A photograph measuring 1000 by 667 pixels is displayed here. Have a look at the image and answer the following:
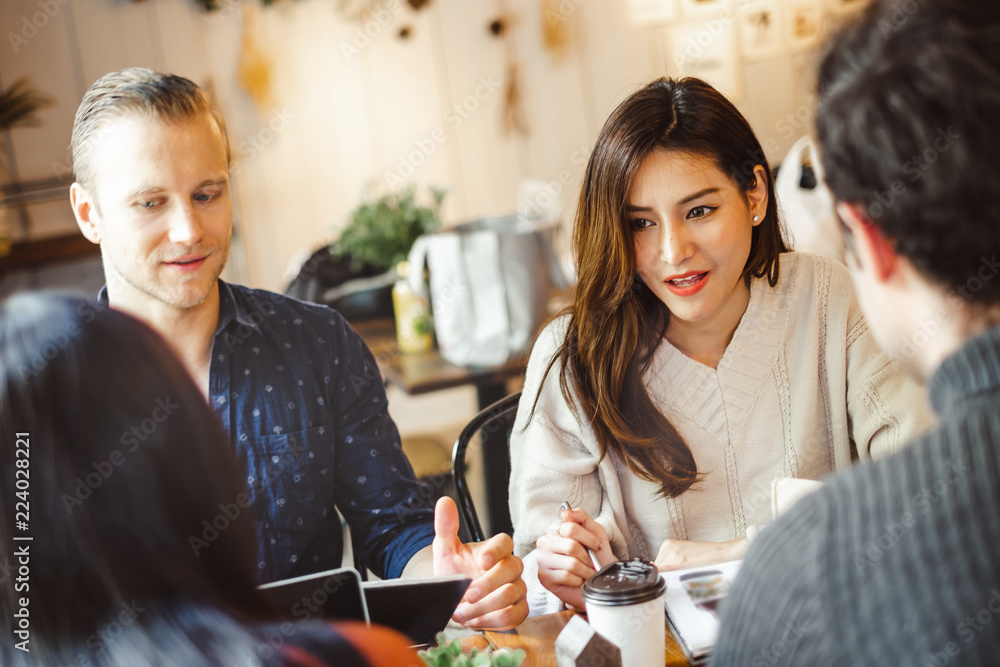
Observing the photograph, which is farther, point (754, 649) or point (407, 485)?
point (407, 485)

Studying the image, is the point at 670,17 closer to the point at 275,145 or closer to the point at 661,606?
the point at 275,145

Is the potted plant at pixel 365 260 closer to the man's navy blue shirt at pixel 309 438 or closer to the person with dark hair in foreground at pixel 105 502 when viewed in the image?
the man's navy blue shirt at pixel 309 438

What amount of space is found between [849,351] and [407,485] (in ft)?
2.74

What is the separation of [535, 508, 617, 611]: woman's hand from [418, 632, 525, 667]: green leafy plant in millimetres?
272

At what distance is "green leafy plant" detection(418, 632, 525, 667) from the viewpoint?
3.11 ft

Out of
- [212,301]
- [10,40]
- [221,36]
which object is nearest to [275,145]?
[221,36]

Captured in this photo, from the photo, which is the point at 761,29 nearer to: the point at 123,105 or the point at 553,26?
the point at 553,26

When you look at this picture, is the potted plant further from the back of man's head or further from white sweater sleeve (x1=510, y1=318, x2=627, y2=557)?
the back of man's head

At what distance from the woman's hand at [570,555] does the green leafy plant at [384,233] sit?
2.12 meters

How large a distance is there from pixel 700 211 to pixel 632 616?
775 millimetres

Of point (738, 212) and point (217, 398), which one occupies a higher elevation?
point (738, 212)

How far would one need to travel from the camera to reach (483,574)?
1195 millimetres

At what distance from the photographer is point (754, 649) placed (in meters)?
0.70

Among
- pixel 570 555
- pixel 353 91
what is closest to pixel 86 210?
pixel 570 555
